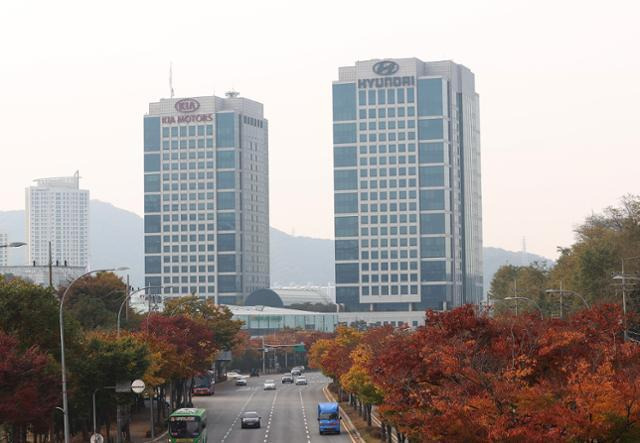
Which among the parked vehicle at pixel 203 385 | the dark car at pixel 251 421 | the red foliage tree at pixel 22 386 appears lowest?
the parked vehicle at pixel 203 385

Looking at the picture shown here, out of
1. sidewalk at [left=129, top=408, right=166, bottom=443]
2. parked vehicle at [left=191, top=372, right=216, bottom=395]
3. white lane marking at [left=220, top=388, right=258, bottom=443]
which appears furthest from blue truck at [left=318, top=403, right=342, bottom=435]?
parked vehicle at [left=191, top=372, right=216, bottom=395]

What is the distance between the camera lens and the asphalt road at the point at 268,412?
85331mm

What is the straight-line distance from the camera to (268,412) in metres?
112

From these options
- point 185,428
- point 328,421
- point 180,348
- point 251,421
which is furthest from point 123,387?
point 180,348

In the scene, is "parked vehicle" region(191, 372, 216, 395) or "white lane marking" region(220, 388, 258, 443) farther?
"parked vehicle" region(191, 372, 216, 395)

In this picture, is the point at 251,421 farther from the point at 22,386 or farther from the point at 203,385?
the point at 203,385

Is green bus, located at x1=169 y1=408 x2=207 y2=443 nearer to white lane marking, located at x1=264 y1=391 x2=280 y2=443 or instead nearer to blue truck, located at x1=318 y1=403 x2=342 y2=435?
white lane marking, located at x1=264 y1=391 x2=280 y2=443

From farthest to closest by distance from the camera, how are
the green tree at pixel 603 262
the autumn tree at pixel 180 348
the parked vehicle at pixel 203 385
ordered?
the parked vehicle at pixel 203 385
the green tree at pixel 603 262
the autumn tree at pixel 180 348

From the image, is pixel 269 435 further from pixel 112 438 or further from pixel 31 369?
pixel 31 369

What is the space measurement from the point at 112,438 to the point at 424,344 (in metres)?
36.2

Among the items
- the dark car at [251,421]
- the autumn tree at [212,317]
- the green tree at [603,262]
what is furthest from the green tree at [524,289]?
the autumn tree at [212,317]

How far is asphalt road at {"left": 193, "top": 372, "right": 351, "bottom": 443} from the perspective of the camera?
8533 centimetres

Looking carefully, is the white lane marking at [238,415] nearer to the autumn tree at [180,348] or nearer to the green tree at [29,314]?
the autumn tree at [180,348]

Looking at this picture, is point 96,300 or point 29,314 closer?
point 29,314
